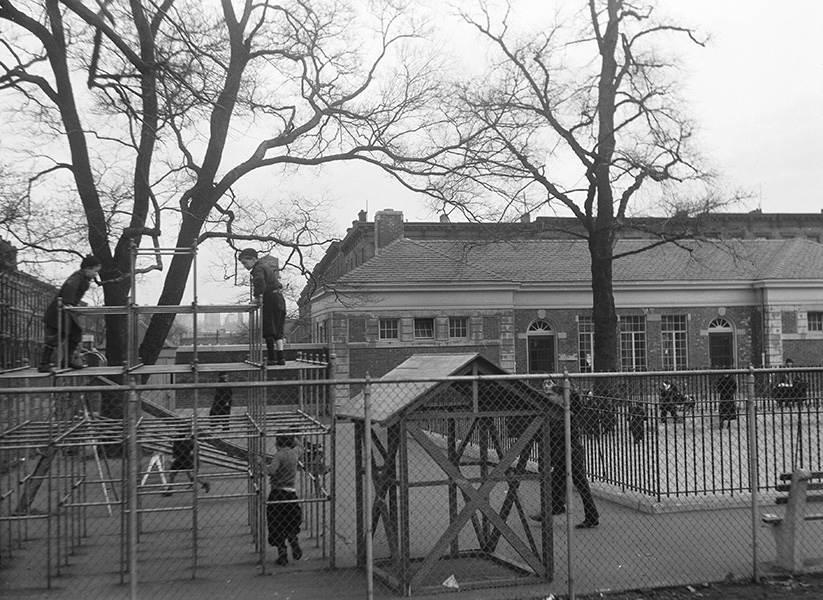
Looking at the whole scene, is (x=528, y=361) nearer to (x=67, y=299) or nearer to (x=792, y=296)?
(x=792, y=296)

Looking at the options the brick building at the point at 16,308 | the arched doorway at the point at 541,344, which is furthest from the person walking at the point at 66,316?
the arched doorway at the point at 541,344

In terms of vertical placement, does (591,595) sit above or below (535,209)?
below

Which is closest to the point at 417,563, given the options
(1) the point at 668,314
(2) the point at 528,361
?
(2) the point at 528,361

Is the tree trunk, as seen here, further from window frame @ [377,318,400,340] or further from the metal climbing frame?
window frame @ [377,318,400,340]

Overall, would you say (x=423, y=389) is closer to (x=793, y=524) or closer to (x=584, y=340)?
(x=793, y=524)

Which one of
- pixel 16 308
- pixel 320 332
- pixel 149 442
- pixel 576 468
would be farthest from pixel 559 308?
pixel 149 442

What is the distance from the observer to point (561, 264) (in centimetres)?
4041

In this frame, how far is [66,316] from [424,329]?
2567 centimetres

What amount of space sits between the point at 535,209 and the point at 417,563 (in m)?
17.6

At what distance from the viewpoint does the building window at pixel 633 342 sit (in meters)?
39.2

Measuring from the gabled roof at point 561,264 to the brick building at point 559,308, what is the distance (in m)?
0.07

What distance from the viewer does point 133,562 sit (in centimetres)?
718

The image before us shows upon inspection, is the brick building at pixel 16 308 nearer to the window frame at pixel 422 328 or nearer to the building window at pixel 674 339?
the window frame at pixel 422 328

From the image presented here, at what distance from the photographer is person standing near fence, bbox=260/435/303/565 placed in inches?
374
